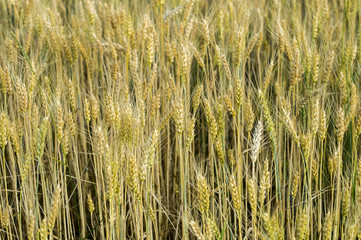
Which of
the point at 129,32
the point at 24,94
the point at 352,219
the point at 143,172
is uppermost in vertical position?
the point at 129,32

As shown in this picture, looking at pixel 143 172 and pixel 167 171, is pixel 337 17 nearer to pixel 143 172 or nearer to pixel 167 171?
pixel 167 171

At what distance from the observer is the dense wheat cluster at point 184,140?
1520 millimetres

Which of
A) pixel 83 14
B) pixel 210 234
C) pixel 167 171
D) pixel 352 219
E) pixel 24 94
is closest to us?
pixel 210 234

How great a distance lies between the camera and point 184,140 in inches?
75.2

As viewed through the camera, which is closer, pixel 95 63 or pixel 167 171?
pixel 167 171

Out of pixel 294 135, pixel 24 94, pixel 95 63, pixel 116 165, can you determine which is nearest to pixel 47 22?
pixel 95 63

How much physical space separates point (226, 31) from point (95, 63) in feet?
2.94

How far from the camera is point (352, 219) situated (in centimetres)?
151

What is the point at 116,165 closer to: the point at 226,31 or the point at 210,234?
the point at 210,234

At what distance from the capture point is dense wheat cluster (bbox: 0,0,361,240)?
1520 mm

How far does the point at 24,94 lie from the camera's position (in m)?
1.65

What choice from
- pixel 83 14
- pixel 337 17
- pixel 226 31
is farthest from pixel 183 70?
pixel 337 17

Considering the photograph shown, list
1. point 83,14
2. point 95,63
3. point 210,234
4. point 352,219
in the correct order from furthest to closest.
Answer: point 83,14 < point 95,63 < point 352,219 < point 210,234

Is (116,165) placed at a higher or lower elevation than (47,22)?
lower
